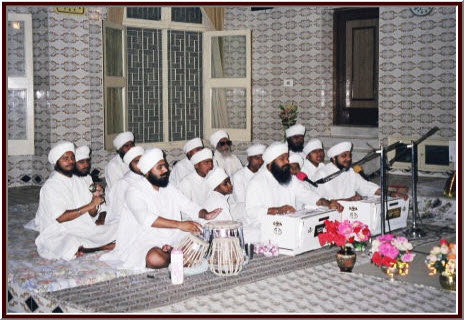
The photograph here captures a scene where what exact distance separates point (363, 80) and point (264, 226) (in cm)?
582

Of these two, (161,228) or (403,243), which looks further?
(161,228)

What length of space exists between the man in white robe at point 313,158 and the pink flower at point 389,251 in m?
2.70

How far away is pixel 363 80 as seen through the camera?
1159 centimetres

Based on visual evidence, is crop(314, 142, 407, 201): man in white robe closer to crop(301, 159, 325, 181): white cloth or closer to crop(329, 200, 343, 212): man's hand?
crop(301, 159, 325, 181): white cloth

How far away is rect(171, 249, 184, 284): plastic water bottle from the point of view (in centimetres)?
536

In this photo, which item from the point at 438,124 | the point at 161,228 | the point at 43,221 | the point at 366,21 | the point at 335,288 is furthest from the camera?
the point at 366,21

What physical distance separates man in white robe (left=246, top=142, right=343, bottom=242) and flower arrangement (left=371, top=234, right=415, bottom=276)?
1320 millimetres

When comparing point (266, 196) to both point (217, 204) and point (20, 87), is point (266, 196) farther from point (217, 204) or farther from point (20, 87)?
point (20, 87)

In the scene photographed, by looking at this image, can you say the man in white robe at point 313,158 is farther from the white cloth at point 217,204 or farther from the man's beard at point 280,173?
the white cloth at point 217,204

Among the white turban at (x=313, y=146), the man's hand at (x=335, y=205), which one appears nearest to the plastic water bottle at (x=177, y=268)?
the man's hand at (x=335, y=205)

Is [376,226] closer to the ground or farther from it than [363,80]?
closer to the ground

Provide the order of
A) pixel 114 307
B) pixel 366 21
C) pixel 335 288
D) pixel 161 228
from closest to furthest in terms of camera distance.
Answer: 1. pixel 114 307
2. pixel 335 288
3. pixel 161 228
4. pixel 366 21

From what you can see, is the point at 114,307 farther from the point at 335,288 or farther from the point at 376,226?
the point at 376,226

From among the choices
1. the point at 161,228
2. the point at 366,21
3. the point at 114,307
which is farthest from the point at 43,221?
the point at 366,21
